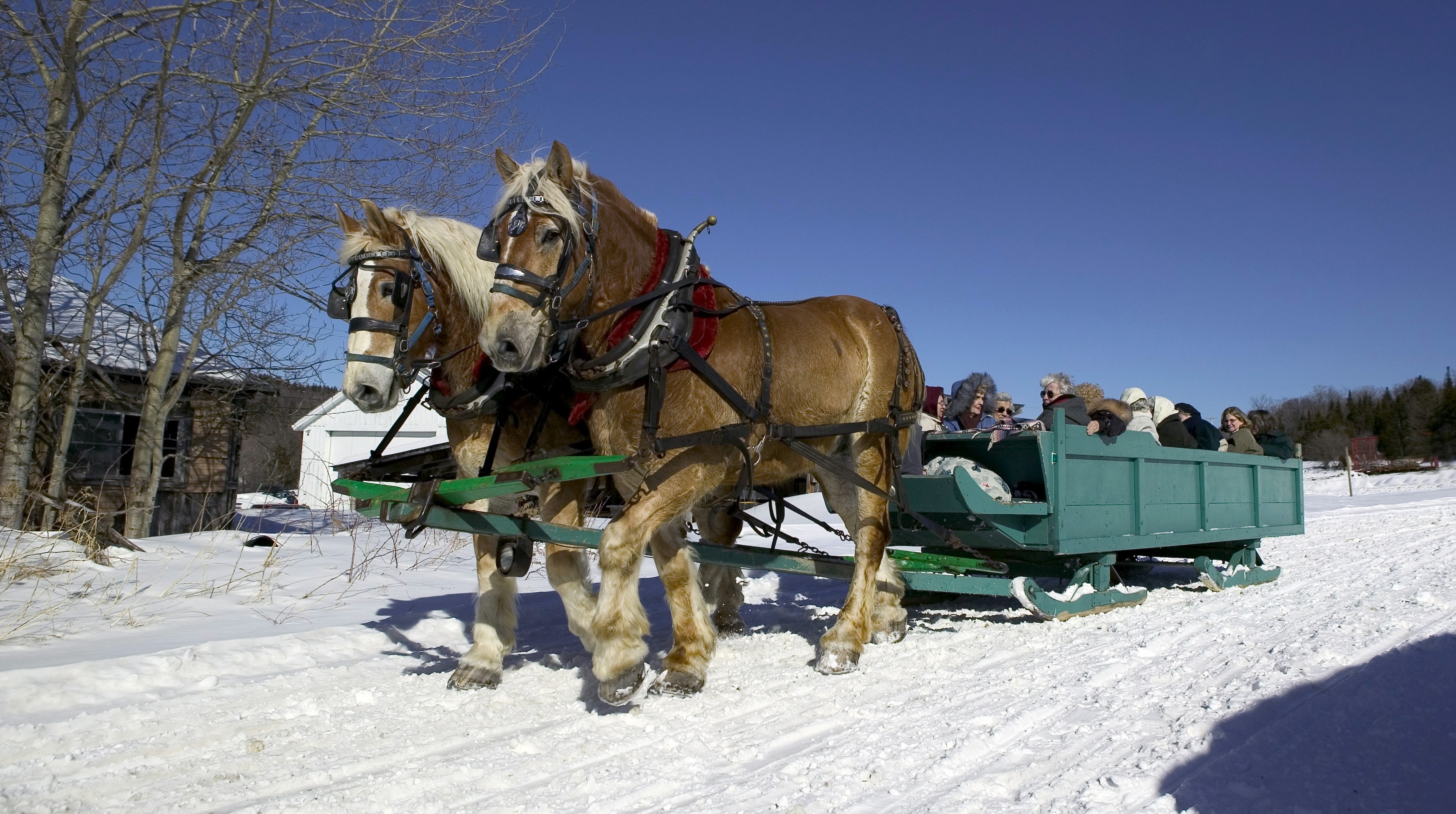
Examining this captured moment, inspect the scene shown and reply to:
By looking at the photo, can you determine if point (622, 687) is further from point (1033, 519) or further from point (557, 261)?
point (1033, 519)

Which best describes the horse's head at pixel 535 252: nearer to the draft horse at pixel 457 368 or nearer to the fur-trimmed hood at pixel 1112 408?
the draft horse at pixel 457 368

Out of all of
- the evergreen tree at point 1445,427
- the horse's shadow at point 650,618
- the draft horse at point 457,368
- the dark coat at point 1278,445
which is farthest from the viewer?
the evergreen tree at point 1445,427

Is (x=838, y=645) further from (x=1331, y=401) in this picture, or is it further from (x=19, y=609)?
(x=1331, y=401)

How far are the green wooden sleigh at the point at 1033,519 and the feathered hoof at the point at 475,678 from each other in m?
0.50

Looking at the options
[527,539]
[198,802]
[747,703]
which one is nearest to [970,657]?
[747,703]

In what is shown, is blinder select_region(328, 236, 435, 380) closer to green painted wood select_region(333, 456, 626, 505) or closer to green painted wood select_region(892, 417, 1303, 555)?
green painted wood select_region(333, 456, 626, 505)

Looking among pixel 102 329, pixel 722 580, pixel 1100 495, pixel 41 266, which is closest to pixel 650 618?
pixel 722 580

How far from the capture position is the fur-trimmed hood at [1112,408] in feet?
18.9

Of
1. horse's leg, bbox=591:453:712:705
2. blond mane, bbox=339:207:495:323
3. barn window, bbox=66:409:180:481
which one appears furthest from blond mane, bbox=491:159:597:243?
barn window, bbox=66:409:180:481

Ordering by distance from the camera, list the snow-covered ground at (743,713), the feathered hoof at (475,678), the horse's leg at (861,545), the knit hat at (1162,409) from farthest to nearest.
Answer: the knit hat at (1162,409) → the horse's leg at (861,545) → the feathered hoof at (475,678) → the snow-covered ground at (743,713)

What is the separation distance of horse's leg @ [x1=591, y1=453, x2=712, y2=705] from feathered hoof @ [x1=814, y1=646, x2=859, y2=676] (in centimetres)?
102

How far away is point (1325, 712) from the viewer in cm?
322

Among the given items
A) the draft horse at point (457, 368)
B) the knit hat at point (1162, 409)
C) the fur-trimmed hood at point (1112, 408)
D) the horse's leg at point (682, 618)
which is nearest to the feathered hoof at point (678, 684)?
the horse's leg at point (682, 618)

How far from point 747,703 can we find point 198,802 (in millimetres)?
1963
